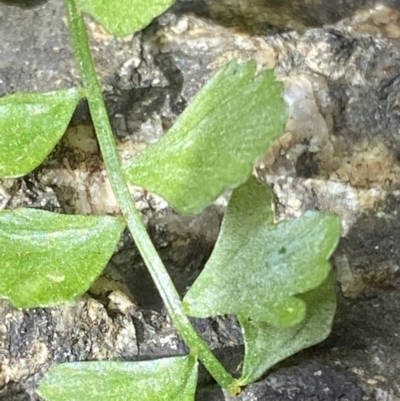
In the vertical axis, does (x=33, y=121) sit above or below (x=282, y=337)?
above

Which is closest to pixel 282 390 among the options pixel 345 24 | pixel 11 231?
pixel 11 231

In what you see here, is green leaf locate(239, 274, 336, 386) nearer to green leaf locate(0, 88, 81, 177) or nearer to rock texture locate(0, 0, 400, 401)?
rock texture locate(0, 0, 400, 401)

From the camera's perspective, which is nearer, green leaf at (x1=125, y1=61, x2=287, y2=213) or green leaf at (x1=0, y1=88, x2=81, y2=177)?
green leaf at (x1=125, y1=61, x2=287, y2=213)

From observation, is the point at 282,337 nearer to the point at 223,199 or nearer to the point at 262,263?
the point at 262,263

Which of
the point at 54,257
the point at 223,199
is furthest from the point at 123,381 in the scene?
the point at 223,199

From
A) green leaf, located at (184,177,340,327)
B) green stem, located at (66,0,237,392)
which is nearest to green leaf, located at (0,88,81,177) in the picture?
green stem, located at (66,0,237,392)

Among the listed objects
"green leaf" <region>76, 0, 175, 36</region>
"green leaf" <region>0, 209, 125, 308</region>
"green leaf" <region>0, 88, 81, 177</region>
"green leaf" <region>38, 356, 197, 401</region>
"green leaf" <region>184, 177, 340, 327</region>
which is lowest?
"green leaf" <region>38, 356, 197, 401</region>

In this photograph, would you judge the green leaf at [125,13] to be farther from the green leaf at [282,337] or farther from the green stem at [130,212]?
the green leaf at [282,337]
